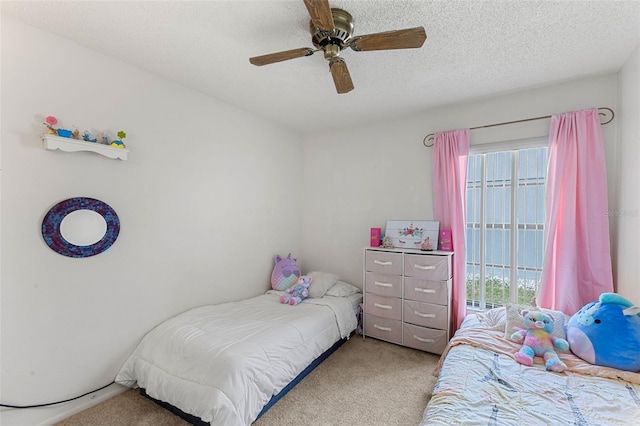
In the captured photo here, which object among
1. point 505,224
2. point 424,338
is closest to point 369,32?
point 505,224

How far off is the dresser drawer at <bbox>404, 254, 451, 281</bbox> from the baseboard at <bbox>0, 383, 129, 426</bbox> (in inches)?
108

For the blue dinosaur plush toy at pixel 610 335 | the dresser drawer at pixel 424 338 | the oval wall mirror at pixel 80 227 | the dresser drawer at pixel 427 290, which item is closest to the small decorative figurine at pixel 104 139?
the oval wall mirror at pixel 80 227

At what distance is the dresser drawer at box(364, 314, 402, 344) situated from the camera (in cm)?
291

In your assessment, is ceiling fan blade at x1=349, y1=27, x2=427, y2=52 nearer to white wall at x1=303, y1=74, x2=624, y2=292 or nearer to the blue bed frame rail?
white wall at x1=303, y1=74, x2=624, y2=292

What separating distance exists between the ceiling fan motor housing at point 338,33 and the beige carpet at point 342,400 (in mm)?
2414

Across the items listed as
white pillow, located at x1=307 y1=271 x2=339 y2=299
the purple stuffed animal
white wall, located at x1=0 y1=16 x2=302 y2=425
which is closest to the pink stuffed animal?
white pillow, located at x1=307 y1=271 x2=339 y2=299

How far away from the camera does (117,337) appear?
2074 mm

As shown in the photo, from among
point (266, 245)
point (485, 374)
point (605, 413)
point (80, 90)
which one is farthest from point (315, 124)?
point (605, 413)

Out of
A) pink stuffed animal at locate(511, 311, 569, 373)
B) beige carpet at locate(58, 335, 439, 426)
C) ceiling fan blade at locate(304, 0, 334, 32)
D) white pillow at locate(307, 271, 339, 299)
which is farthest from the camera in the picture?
white pillow at locate(307, 271, 339, 299)

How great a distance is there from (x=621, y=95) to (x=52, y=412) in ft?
15.7

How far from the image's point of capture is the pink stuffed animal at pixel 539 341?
1.74 metres

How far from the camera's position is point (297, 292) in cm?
302

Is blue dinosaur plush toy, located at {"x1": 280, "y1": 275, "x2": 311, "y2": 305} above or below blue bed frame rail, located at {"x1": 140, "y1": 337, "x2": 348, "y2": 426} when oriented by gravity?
above

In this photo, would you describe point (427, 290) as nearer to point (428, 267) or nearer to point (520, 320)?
point (428, 267)
